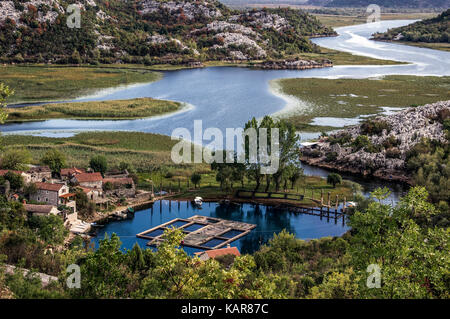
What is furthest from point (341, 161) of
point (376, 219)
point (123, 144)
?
point (376, 219)

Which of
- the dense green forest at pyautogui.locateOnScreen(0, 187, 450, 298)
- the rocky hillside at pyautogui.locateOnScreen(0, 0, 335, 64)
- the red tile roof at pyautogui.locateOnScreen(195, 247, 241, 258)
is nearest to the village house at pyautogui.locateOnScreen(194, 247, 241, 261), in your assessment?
the red tile roof at pyautogui.locateOnScreen(195, 247, 241, 258)

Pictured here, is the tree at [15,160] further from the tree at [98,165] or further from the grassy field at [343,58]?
the grassy field at [343,58]

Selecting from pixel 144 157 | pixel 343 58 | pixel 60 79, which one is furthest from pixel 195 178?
pixel 343 58

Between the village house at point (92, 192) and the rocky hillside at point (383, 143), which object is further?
the rocky hillside at point (383, 143)


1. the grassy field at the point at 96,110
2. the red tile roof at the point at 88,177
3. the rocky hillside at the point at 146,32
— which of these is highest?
the rocky hillside at the point at 146,32

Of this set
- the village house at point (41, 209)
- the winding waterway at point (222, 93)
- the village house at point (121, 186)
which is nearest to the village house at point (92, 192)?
the village house at point (121, 186)

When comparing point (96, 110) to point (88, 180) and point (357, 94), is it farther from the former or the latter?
point (357, 94)
